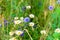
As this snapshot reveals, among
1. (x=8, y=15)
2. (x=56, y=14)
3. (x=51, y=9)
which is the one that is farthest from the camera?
(x=8, y=15)

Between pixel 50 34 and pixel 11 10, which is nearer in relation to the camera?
pixel 50 34

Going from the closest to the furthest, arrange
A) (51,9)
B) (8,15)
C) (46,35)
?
(46,35) → (51,9) → (8,15)

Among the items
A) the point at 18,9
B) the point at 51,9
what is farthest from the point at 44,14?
the point at 18,9

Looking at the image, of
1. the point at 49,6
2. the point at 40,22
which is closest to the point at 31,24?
the point at 40,22

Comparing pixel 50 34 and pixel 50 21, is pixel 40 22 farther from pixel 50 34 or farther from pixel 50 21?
pixel 50 34

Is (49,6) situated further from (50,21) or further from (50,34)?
(50,34)

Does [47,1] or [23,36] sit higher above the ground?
[47,1]
